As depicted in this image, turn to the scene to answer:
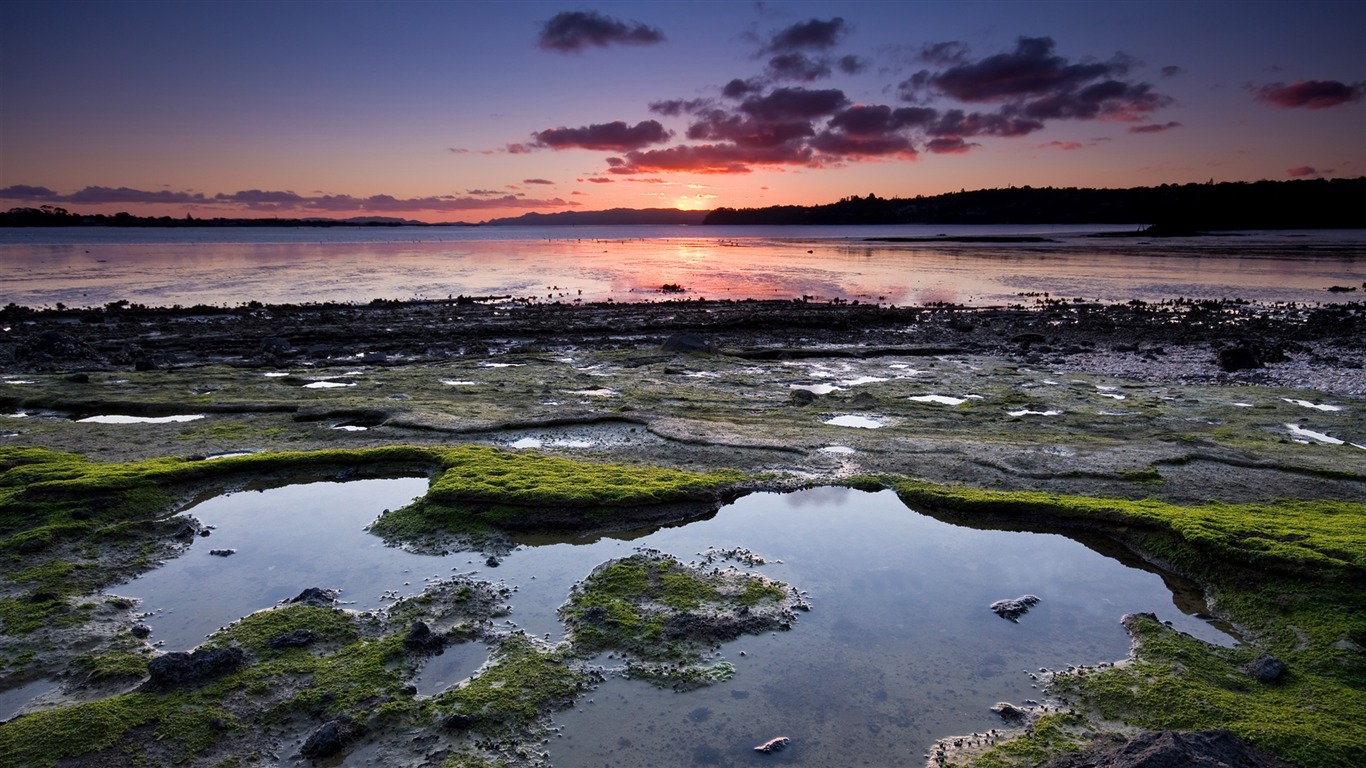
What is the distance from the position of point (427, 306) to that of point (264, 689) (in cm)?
3167

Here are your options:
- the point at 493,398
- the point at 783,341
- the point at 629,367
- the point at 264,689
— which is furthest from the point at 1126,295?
the point at 264,689

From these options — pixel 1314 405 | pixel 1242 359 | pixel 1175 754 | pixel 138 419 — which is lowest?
pixel 138 419

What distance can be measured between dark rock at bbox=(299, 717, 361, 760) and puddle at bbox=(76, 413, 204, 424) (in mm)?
11115

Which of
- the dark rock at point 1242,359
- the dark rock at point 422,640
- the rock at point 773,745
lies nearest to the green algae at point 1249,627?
the rock at point 773,745

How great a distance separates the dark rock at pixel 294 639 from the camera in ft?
21.2

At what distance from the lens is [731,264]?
7375cm

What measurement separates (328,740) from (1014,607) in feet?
20.9

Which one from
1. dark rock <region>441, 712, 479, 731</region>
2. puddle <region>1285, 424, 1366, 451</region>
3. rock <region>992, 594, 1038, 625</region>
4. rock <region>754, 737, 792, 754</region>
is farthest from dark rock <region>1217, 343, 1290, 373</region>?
dark rock <region>441, 712, 479, 731</region>

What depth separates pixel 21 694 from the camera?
580 centimetres

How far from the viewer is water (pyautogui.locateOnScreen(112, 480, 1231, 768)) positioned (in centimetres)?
556

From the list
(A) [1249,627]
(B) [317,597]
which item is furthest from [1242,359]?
(B) [317,597]

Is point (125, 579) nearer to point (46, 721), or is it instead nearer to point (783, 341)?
point (46, 721)

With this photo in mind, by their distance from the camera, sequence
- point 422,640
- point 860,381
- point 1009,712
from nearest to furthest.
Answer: point 1009,712
point 422,640
point 860,381

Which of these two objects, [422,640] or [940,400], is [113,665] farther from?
[940,400]
